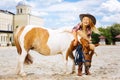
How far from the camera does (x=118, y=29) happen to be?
94438mm

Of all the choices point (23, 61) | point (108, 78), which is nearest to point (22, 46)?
point (23, 61)

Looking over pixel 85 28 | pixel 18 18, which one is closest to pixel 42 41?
pixel 85 28

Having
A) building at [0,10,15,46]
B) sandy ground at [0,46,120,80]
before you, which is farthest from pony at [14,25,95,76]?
building at [0,10,15,46]

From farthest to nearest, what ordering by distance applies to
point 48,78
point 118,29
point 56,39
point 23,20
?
point 23,20 → point 118,29 → point 56,39 → point 48,78

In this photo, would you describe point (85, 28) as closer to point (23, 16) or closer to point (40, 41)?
point (40, 41)

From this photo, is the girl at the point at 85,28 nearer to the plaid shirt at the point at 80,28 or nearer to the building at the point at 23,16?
the plaid shirt at the point at 80,28

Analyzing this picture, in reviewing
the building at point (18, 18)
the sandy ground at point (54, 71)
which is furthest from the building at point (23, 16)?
the sandy ground at point (54, 71)

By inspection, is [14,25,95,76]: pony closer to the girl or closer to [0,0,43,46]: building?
the girl

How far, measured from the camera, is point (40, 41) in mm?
7570

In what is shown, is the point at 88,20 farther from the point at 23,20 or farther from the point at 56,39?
the point at 23,20

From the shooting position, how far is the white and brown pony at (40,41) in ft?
24.7

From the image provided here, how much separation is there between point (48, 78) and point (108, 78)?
1.37 m

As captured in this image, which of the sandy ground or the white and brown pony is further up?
the white and brown pony

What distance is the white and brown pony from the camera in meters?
7.52
